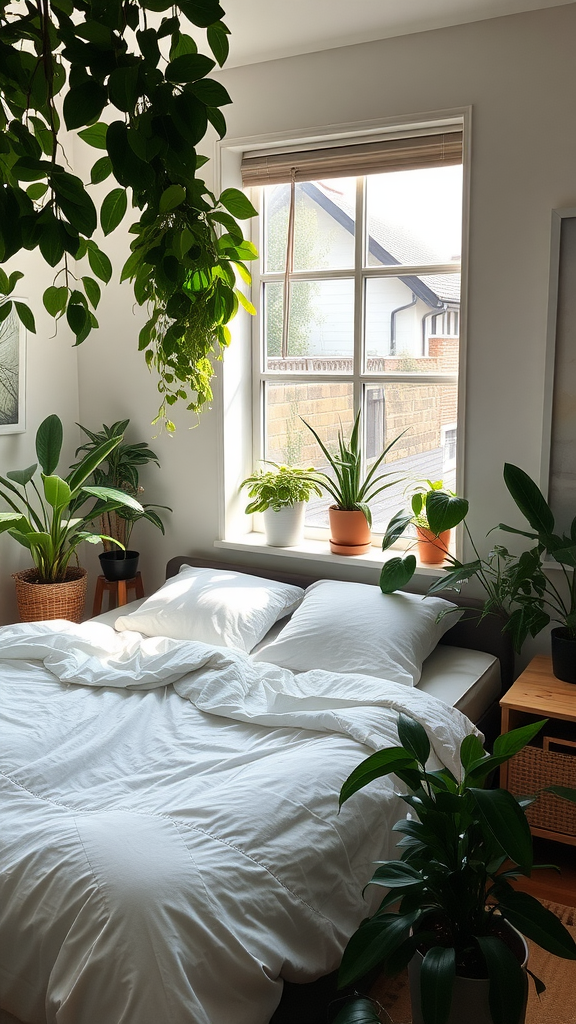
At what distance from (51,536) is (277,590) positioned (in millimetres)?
1025

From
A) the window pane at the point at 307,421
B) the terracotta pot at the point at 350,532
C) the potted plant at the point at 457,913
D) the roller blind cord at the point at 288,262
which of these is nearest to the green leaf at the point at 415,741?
the potted plant at the point at 457,913

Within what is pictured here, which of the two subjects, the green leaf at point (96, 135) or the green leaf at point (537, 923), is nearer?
the green leaf at point (96, 135)

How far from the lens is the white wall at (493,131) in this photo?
2.97 m

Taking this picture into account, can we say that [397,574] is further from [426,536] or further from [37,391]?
[37,391]

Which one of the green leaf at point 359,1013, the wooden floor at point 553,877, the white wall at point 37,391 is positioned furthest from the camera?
the white wall at point 37,391

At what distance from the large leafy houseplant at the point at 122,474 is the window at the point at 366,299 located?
2.13ft

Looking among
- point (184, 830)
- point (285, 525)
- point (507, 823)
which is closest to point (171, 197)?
point (507, 823)

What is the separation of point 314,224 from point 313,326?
0.44 meters

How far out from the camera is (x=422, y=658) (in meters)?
2.99

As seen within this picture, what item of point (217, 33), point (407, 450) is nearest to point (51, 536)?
point (407, 450)

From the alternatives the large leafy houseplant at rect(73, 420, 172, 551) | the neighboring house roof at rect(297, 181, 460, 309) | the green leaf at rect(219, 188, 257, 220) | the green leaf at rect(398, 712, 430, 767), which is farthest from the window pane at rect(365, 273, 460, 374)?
the green leaf at rect(219, 188, 257, 220)

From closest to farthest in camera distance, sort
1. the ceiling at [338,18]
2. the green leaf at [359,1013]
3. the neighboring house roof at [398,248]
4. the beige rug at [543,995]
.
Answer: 1. the green leaf at [359,1013]
2. the beige rug at [543,995]
3. the ceiling at [338,18]
4. the neighboring house roof at [398,248]

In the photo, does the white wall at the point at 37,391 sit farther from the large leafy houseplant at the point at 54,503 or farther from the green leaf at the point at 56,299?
the green leaf at the point at 56,299

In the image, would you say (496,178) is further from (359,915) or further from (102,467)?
(359,915)
